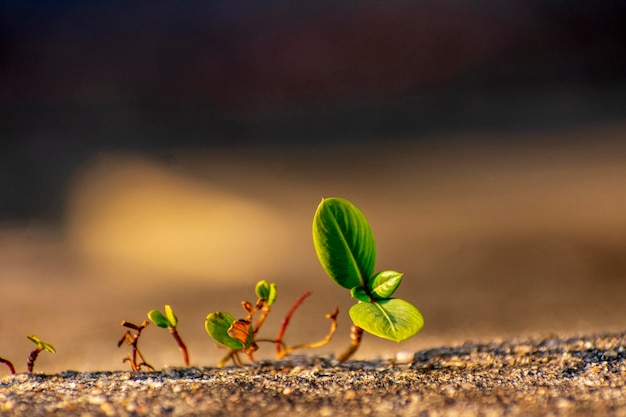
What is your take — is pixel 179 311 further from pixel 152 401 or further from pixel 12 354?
pixel 152 401

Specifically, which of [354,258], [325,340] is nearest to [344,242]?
[354,258]

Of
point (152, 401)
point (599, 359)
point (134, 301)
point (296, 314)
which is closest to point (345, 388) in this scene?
point (152, 401)

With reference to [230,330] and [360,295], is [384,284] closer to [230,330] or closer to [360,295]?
[360,295]

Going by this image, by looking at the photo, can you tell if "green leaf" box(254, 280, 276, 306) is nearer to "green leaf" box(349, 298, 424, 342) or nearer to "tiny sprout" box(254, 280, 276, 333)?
"tiny sprout" box(254, 280, 276, 333)

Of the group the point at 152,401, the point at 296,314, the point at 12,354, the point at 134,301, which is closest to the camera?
the point at 152,401

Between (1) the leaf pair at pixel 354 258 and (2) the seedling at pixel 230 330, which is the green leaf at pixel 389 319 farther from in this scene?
(2) the seedling at pixel 230 330

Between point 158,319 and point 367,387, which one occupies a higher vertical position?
point 158,319
